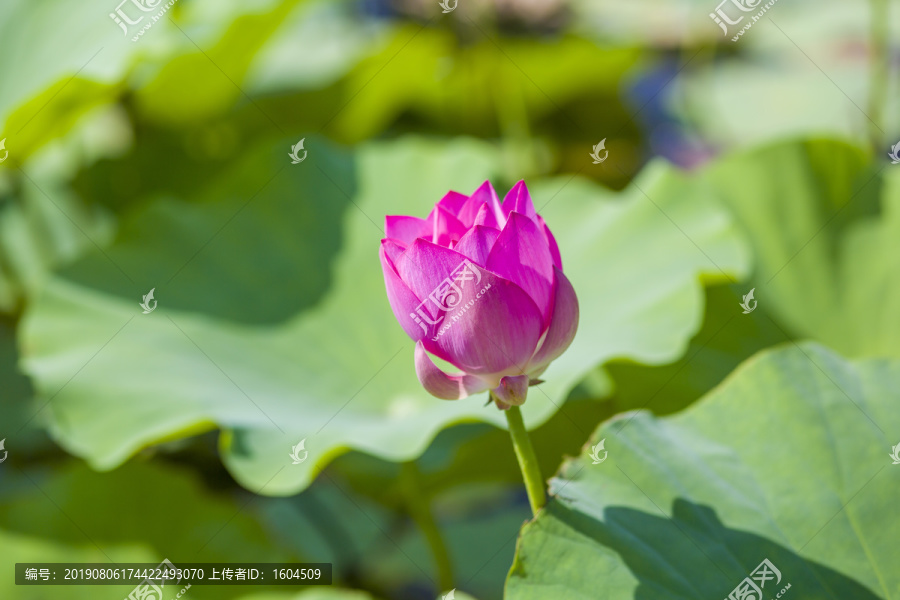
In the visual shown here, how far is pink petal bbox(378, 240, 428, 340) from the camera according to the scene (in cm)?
56

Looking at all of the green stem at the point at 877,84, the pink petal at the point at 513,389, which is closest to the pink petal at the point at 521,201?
the pink petal at the point at 513,389

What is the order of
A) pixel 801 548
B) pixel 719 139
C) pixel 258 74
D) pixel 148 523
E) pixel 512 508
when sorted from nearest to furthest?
pixel 801 548 → pixel 148 523 → pixel 512 508 → pixel 258 74 → pixel 719 139

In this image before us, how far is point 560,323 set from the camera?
568 mm

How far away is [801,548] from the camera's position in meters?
0.69

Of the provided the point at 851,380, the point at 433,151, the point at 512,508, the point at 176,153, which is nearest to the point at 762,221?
the point at 851,380

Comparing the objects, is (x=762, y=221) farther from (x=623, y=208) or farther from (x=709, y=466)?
(x=709, y=466)

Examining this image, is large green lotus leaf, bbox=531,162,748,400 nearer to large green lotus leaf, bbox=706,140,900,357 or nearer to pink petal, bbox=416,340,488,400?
large green lotus leaf, bbox=706,140,900,357

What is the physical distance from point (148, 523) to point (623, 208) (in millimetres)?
892
